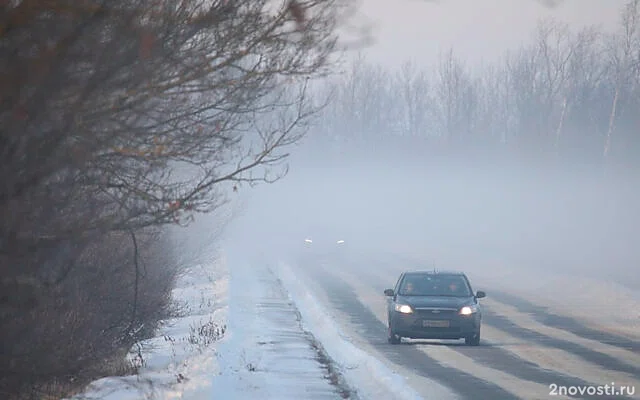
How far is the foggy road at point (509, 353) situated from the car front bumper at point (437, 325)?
10.5 inches

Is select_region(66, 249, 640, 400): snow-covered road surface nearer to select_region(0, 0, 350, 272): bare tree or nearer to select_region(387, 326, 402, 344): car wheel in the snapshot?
select_region(387, 326, 402, 344): car wheel

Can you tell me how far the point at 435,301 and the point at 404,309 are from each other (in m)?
0.77

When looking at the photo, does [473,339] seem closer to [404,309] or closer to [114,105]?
[404,309]

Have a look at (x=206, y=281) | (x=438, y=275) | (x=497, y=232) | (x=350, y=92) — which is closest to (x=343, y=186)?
(x=350, y=92)

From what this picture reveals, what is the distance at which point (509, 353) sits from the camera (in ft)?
61.7

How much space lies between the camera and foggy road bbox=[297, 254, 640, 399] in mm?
14516

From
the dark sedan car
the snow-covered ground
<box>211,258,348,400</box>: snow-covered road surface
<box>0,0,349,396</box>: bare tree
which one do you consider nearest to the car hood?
the dark sedan car

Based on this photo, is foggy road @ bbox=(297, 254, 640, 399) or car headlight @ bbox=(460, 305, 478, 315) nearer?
foggy road @ bbox=(297, 254, 640, 399)

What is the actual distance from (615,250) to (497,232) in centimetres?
1451

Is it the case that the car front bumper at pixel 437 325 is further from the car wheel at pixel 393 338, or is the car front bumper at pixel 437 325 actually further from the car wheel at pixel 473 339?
the car wheel at pixel 393 338

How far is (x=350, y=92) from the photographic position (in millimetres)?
82375

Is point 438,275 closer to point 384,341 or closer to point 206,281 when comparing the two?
point 384,341

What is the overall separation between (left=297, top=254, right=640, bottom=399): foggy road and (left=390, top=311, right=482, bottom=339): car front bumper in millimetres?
266

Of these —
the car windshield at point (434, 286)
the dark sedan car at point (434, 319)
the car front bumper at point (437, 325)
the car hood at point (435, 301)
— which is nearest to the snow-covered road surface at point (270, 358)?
the dark sedan car at point (434, 319)
